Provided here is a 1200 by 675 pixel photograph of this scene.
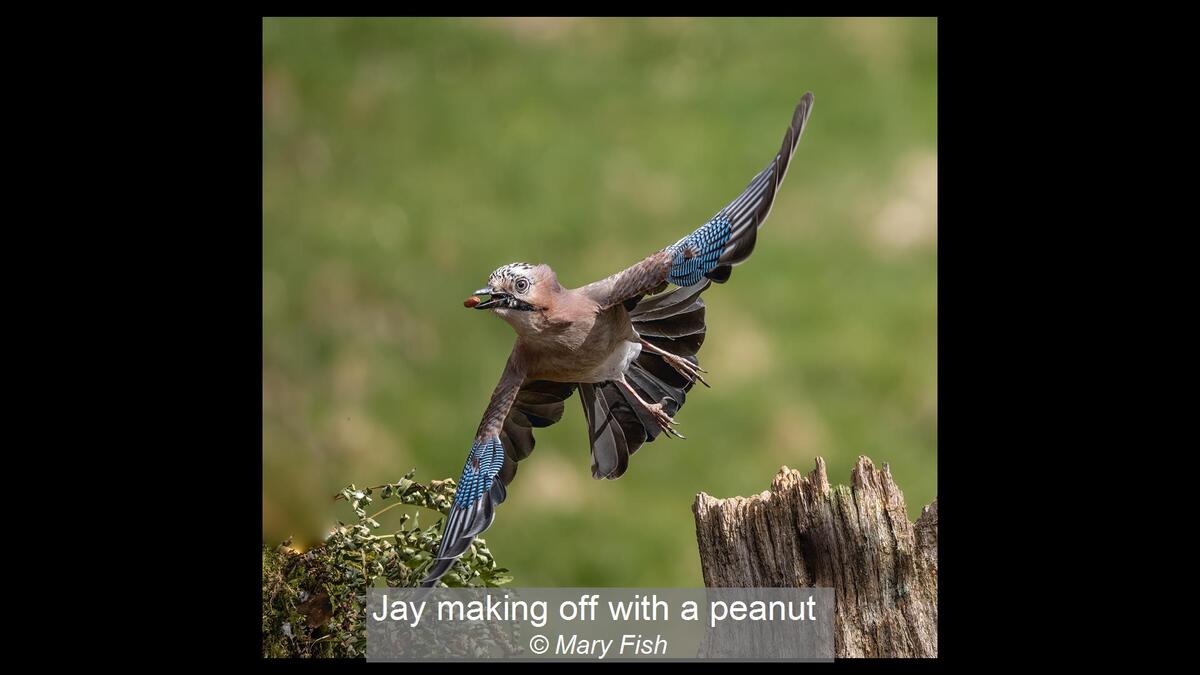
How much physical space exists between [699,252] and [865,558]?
145 centimetres

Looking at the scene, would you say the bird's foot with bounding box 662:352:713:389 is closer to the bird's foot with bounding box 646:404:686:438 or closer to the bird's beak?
the bird's foot with bounding box 646:404:686:438

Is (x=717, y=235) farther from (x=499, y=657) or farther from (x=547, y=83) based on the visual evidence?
(x=547, y=83)

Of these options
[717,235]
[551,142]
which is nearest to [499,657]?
[717,235]

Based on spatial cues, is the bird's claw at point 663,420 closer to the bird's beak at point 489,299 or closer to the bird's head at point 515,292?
the bird's head at point 515,292

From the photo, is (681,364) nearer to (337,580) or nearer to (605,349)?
(605,349)

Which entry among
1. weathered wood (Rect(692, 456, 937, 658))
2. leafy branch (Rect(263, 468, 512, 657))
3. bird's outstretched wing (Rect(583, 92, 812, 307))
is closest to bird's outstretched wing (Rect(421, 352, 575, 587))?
leafy branch (Rect(263, 468, 512, 657))

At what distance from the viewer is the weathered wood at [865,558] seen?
18.1 feet

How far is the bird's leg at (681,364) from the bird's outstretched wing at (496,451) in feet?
1.36

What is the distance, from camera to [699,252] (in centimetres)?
546

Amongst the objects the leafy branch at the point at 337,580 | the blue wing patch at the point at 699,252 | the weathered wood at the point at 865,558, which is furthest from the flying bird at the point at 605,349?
the weathered wood at the point at 865,558

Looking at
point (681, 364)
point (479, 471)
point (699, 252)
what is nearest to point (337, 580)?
point (479, 471)

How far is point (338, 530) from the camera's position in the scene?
5859mm

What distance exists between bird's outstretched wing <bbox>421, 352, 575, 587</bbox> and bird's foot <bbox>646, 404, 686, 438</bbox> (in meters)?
0.39

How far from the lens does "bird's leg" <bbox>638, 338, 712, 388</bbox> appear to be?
19.8 ft
